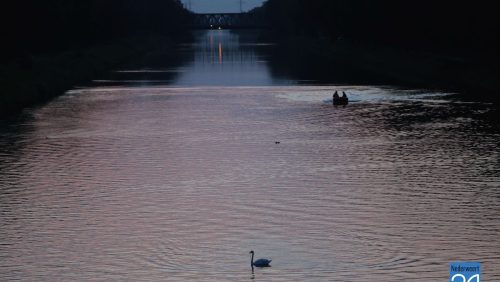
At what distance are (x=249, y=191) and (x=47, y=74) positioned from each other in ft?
156

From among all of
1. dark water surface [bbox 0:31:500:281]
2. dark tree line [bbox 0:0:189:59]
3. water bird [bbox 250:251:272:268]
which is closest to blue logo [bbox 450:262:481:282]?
dark water surface [bbox 0:31:500:281]

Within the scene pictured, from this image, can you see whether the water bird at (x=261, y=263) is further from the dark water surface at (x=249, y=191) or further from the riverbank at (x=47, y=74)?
the riverbank at (x=47, y=74)

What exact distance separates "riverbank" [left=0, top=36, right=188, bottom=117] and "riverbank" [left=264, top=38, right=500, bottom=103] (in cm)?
1754

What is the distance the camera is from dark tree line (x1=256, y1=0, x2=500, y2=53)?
78.1m

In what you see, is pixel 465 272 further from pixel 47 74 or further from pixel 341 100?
pixel 47 74

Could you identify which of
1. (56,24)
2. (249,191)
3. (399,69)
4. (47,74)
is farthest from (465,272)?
(56,24)

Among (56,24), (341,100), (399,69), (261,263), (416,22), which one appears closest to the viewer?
(261,263)

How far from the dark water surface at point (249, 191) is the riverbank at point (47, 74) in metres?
2.60

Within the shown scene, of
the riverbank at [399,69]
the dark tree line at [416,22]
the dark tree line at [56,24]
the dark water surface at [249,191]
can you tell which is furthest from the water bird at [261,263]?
the dark tree line at [56,24]

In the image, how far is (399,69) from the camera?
316 ft

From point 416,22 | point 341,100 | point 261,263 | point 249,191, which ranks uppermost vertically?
point 416,22

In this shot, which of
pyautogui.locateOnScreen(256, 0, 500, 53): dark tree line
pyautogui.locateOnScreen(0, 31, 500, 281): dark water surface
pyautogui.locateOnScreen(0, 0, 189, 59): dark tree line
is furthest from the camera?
pyautogui.locateOnScreen(0, 0, 189, 59): dark tree line

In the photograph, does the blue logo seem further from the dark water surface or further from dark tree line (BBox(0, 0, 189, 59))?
dark tree line (BBox(0, 0, 189, 59))

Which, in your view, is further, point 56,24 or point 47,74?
point 56,24
